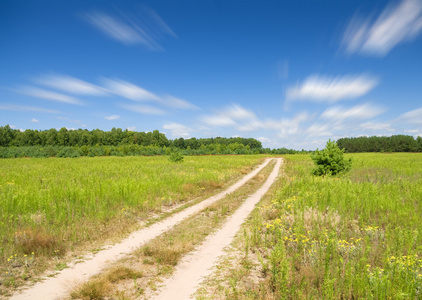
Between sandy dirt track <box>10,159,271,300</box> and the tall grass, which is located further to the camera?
sandy dirt track <box>10,159,271,300</box>

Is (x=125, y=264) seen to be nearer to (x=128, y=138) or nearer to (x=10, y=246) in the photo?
(x=10, y=246)

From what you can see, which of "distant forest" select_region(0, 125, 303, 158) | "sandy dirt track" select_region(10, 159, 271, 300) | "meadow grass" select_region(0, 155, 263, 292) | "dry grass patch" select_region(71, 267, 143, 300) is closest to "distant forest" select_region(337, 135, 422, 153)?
"distant forest" select_region(0, 125, 303, 158)

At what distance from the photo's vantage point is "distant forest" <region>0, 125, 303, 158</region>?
6503 cm

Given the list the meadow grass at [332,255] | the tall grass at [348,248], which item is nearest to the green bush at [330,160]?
the tall grass at [348,248]

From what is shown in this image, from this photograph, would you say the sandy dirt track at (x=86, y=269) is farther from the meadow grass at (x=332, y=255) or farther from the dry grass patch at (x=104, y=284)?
the meadow grass at (x=332, y=255)

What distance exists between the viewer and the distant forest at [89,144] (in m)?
65.0

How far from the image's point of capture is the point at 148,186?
13.9m

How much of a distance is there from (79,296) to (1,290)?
187cm

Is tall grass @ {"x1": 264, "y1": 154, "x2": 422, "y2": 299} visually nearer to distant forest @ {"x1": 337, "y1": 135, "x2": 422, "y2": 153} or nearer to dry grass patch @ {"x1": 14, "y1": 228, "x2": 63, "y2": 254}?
dry grass patch @ {"x1": 14, "y1": 228, "x2": 63, "y2": 254}

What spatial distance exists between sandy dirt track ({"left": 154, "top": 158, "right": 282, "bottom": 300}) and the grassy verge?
26 centimetres

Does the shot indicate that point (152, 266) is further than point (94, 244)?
No

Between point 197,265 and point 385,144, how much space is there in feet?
502

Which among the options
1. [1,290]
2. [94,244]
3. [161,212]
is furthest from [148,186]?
[1,290]

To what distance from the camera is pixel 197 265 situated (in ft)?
18.2
